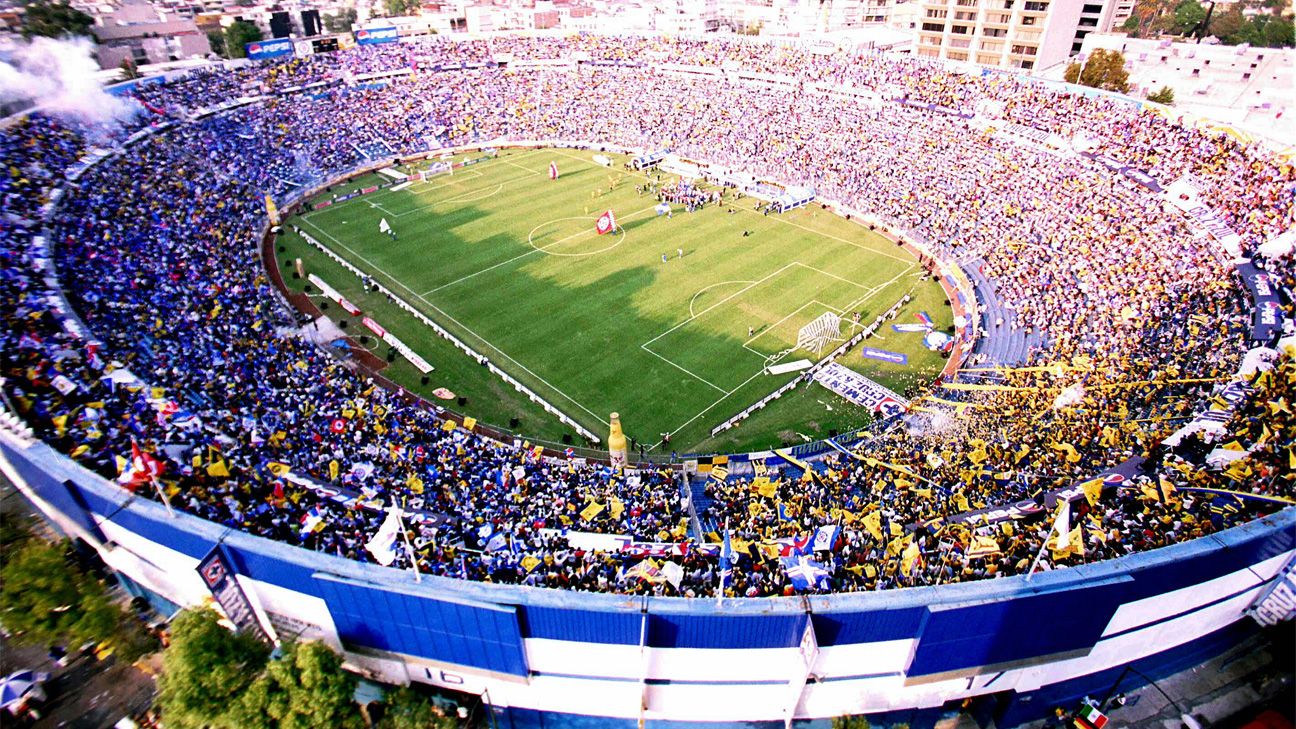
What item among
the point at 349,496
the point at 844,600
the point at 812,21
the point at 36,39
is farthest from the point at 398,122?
the point at 812,21

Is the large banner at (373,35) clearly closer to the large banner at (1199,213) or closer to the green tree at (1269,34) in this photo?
the large banner at (1199,213)

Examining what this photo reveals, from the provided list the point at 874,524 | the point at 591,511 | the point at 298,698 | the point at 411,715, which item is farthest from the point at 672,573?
the point at 298,698

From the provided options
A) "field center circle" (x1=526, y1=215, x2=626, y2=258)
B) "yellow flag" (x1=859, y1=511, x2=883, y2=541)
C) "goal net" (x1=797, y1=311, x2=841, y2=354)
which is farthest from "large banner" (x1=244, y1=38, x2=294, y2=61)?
"yellow flag" (x1=859, y1=511, x2=883, y2=541)

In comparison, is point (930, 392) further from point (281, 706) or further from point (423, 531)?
point (281, 706)

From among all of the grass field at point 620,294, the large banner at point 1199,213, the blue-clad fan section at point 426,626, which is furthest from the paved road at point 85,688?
the large banner at point 1199,213

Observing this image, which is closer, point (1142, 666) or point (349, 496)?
point (1142, 666)

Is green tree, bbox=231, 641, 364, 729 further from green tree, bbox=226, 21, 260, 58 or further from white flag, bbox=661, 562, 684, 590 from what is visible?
green tree, bbox=226, 21, 260, 58

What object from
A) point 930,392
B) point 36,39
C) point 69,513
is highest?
point 36,39

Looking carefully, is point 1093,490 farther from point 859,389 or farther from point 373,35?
point 373,35
